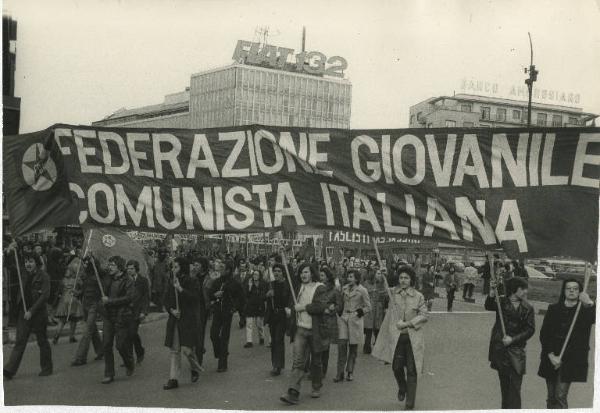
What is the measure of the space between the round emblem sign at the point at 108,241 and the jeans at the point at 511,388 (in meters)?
10.5

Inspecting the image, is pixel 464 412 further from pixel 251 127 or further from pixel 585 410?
pixel 251 127

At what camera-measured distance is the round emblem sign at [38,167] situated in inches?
338

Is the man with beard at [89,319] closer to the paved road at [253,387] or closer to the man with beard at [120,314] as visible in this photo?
the paved road at [253,387]

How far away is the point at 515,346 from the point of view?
7.94 meters

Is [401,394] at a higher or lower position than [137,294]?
lower

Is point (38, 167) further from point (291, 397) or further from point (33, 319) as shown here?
point (291, 397)

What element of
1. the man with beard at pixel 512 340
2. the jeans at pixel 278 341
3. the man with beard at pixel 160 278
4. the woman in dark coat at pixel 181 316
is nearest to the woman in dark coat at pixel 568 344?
the man with beard at pixel 512 340

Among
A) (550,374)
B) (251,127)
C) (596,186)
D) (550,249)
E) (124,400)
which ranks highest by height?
(251,127)

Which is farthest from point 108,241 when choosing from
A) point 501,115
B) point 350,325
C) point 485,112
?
point 501,115

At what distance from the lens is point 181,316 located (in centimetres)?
995

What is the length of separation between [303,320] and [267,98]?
300ft

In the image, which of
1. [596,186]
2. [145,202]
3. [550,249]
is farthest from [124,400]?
[596,186]

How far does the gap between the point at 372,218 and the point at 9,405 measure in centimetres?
436

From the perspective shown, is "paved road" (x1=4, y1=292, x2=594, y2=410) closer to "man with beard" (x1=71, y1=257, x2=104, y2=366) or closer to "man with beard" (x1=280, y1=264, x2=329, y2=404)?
"man with beard" (x1=71, y1=257, x2=104, y2=366)
